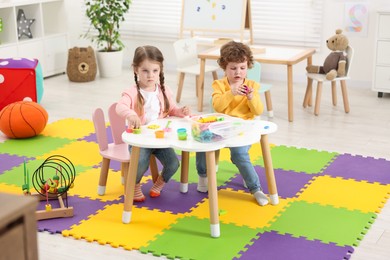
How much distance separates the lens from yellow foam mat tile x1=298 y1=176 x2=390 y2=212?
326 cm

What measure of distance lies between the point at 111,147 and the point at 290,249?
108 centimetres

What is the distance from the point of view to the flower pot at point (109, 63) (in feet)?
20.6

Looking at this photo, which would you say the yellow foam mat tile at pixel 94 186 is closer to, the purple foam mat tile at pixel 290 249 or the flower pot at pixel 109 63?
the purple foam mat tile at pixel 290 249

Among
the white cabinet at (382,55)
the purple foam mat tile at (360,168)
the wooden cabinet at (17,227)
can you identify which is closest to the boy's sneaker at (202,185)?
the purple foam mat tile at (360,168)

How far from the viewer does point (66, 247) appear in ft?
9.37

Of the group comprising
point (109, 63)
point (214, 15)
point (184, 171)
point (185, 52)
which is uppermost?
point (214, 15)

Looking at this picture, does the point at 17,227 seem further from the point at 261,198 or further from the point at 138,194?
the point at 261,198

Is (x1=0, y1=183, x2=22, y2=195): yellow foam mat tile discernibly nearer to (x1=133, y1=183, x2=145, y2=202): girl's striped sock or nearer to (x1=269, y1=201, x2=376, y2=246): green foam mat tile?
(x1=133, y1=183, x2=145, y2=202): girl's striped sock

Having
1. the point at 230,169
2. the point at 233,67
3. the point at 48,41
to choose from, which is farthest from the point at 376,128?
the point at 48,41

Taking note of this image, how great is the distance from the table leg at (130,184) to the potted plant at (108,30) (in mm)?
3397

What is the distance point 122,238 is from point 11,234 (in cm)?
152

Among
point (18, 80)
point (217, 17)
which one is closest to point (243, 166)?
point (18, 80)

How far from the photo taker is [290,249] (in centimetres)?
278

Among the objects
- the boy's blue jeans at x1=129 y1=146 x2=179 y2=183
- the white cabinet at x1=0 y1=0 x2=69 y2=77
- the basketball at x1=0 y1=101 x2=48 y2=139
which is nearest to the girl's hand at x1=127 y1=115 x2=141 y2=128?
the boy's blue jeans at x1=129 y1=146 x2=179 y2=183
